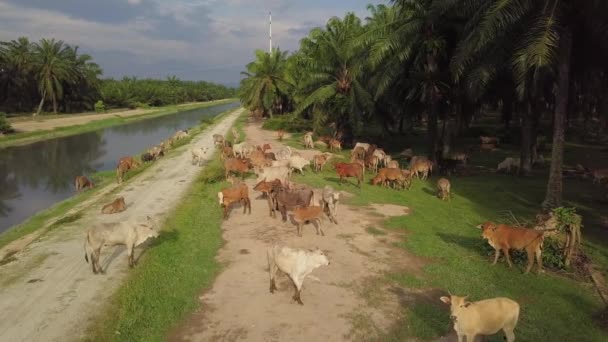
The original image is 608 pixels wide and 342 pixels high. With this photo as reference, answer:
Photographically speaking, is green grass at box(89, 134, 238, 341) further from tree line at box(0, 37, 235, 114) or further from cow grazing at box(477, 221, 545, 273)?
tree line at box(0, 37, 235, 114)

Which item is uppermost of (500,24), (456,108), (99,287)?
(500,24)

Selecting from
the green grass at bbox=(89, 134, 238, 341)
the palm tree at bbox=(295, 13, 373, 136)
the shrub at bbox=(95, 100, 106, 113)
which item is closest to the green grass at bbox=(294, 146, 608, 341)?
the green grass at bbox=(89, 134, 238, 341)

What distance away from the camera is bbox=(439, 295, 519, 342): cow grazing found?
6938 millimetres

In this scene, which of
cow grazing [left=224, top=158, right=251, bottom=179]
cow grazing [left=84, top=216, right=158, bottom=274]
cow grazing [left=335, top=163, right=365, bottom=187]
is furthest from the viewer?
cow grazing [left=224, top=158, right=251, bottom=179]

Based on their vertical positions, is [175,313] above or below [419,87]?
below

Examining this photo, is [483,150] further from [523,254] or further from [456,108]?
Answer: [523,254]

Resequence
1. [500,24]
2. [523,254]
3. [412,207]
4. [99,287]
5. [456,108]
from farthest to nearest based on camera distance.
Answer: [456,108] → [412,207] → [500,24] → [523,254] → [99,287]

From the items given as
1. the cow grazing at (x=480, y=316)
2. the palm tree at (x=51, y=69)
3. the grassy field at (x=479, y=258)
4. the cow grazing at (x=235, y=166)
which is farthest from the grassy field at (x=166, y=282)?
the palm tree at (x=51, y=69)

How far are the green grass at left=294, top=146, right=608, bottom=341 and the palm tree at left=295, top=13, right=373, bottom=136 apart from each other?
32.9 feet

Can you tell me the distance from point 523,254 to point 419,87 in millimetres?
15541

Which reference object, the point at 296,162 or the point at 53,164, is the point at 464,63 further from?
the point at 53,164

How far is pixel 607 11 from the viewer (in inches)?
515

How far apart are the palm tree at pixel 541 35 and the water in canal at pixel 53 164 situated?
2049cm

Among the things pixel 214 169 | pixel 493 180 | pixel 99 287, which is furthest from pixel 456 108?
pixel 99 287
